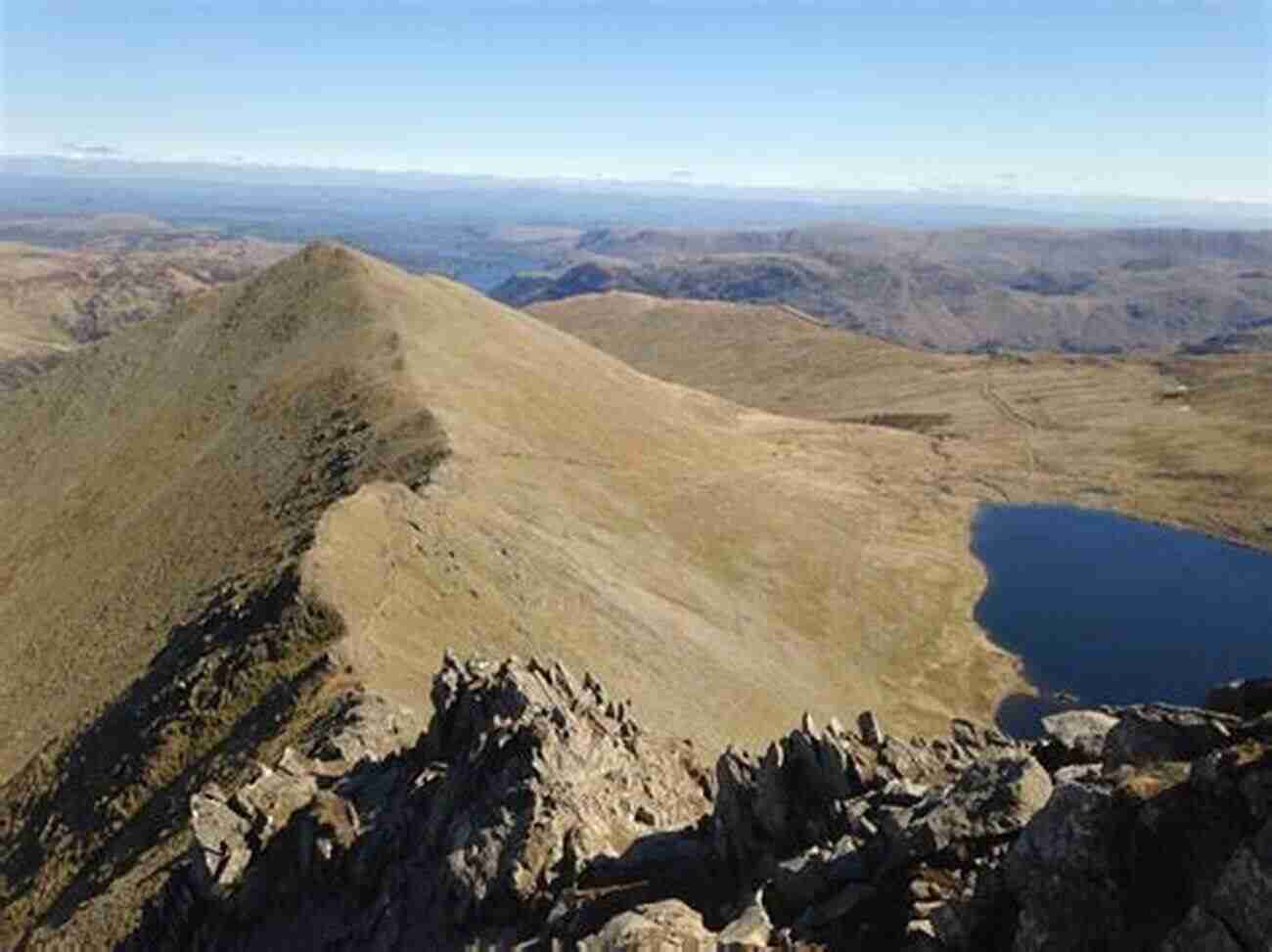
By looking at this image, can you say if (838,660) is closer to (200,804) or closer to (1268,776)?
(200,804)

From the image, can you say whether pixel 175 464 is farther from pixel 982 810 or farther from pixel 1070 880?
pixel 1070 880

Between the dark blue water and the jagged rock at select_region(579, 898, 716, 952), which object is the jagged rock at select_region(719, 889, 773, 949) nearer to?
the jagged rock at select_region(579, 898, 716, 952)

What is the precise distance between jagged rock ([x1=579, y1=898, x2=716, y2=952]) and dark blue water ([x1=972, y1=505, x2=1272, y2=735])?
79.2 m

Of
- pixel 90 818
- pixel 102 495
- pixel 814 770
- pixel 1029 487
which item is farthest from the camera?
pixel 1029 487

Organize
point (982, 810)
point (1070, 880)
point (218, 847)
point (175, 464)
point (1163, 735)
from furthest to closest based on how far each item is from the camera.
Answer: point (175, 464)
point (218, 847)
point (982, 810)
point (1163, 735)
point (1070, 880)

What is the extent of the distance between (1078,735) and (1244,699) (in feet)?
15.0

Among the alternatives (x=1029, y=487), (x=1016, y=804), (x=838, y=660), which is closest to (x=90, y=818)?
(x=1016, y=804)

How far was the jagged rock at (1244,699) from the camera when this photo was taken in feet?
87.2

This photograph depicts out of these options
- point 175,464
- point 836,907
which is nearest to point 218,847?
point 836,907

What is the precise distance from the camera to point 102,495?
12356 centimetres

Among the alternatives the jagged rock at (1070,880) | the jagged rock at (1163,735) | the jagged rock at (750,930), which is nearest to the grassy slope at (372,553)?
the jagged rock at (750,930)

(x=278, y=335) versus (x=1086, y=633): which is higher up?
(x=278, y=335)

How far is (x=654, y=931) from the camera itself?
2852 cm

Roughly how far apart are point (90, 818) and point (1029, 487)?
161 m
